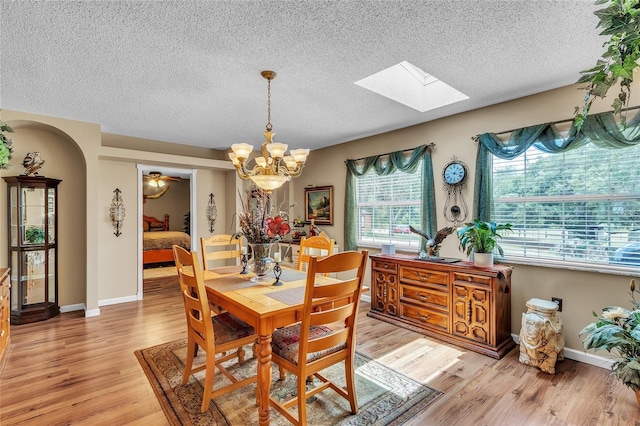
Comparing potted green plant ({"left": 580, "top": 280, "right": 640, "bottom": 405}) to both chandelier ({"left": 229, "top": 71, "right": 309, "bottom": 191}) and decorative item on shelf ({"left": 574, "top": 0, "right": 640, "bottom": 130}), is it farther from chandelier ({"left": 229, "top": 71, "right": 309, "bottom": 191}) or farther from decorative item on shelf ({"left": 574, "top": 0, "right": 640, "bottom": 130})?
chandelier ({"left": 229, "top": 71, "right": 309, "bottom": 191})

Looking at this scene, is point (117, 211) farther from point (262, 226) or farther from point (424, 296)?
point (424, 296)

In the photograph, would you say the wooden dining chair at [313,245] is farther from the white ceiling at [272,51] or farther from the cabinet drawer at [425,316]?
the white ceiling at [272,51]

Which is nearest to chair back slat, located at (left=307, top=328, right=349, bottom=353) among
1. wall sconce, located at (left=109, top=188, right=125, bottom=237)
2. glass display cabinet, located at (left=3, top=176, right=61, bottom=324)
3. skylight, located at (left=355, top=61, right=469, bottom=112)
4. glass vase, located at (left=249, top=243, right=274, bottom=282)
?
glass vase, located at (left=249, top=243, right=274, bottom=282)

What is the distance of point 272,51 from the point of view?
2.26 meters

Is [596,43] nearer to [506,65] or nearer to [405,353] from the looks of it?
[506,65]

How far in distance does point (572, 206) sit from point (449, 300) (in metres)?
1.51

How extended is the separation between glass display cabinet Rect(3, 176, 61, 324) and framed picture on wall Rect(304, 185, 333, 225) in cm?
383

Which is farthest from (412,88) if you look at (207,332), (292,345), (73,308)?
(73,308)

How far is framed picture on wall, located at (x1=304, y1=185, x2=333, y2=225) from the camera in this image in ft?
18.0

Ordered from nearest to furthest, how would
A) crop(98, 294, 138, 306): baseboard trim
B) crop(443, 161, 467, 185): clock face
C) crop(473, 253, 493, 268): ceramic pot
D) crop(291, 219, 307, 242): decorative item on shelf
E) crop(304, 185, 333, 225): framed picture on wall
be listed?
crop(473, 253, 493, 268): ceramic pot < crop(443, 161, 467, 185): clock face < crop(98, 294, 138, 306): baseboard trim < crop(304, 185, 333, 225): framed picture on wall < crop(291, 219, 307, 242): decorative item on shelf

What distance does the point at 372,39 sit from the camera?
212cm

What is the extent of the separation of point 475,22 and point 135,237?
527 cm

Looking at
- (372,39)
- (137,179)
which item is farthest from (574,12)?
(137,179)

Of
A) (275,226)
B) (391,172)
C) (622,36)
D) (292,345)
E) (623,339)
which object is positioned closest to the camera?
(622,36)
